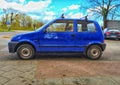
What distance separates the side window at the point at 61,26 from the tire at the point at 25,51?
1.10m

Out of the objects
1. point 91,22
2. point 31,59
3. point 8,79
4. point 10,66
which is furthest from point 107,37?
point 8,79

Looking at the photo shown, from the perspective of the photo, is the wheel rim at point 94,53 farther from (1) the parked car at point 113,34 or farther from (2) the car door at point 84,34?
(1) the parked car at point 113,34

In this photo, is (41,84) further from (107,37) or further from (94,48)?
(107,37)

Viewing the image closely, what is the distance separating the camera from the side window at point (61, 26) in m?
8.37

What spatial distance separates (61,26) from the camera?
852cm

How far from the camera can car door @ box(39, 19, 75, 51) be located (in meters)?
8.31

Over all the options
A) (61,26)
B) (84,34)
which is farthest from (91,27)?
(61,26)

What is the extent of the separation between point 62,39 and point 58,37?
0.64 ft

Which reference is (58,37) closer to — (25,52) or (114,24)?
(25,52)

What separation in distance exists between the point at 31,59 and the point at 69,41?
182 centimetres

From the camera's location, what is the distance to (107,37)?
2194 cm

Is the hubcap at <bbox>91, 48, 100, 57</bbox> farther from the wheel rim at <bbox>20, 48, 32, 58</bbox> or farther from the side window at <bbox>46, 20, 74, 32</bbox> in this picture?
the wheel rim at <bbox>20, 48, 32, 58</bbox>

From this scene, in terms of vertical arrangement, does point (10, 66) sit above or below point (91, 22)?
below

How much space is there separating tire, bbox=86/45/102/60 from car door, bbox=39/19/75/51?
800 mm
